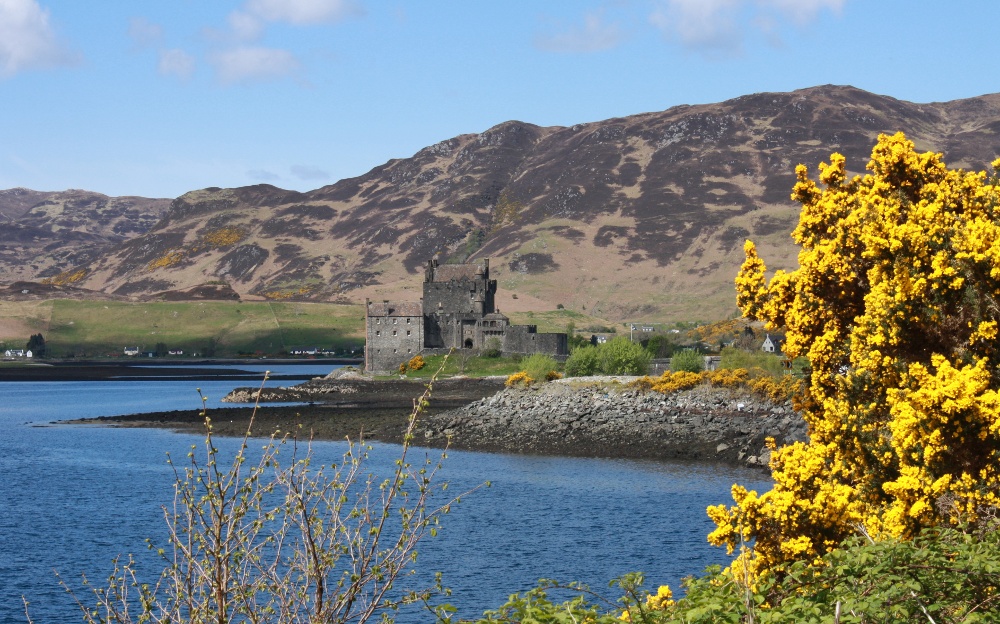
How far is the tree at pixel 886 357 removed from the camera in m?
14.6

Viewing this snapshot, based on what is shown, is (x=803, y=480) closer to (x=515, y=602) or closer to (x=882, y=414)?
(x=882, y=414)

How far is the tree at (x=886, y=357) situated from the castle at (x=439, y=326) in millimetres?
107924

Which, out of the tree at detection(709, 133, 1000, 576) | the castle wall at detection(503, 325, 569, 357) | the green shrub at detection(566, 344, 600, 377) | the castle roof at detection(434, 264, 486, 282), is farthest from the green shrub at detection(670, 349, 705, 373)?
the tree at detection(709, 133, 1000, 576)

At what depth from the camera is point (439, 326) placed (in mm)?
131500

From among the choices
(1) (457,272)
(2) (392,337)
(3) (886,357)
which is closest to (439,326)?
(2) (392,337)

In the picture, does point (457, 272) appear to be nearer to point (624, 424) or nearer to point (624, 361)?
point (624, 361)

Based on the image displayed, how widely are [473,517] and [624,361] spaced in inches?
2124

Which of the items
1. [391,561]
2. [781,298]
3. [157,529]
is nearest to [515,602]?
[391,561]

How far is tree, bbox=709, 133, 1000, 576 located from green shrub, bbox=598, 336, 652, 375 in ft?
262

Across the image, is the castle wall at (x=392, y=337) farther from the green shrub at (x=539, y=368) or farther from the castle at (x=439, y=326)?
the green shrub at (x=539, y=368)

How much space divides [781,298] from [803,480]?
3.76 meters

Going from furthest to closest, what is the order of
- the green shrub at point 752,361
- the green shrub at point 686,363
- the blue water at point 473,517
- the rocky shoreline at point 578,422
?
the green shrub at point 686,363 → the green shrub at point 752,361 → the rocky shoreline at point 578,422 → the blue water at point 473,517

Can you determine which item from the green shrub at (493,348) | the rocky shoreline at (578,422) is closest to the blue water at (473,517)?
the rocky shoreline at (578,422)

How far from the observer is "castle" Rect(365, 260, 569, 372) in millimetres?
129625
